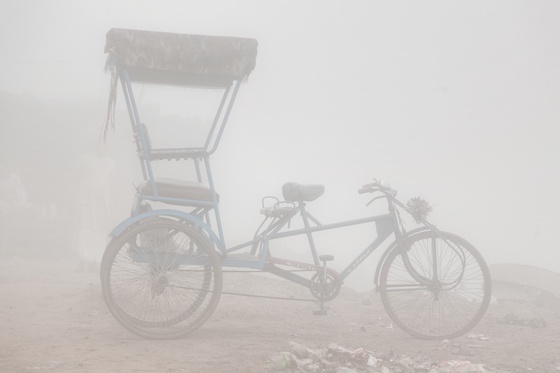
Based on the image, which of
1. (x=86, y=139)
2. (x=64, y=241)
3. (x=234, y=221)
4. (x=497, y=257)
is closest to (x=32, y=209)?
(x=64, y=241)

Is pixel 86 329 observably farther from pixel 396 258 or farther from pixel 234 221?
pixel 234 221

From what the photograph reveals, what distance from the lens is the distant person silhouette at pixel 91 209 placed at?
40.7 ft

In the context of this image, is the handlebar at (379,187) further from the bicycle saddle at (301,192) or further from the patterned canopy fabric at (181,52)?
the patterned canopy fabric at (181,52)

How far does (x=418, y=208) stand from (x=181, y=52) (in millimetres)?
2587

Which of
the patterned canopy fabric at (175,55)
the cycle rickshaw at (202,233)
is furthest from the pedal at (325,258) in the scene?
the patterned canopy fabric at (175,55)

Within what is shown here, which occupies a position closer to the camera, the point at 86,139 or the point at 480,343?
the point at 480,343

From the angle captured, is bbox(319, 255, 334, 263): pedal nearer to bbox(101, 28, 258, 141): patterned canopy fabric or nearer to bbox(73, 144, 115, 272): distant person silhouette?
bbox(101, 28, 258, 141): patterned canopy fabric

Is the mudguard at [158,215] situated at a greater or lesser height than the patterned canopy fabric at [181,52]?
lesser

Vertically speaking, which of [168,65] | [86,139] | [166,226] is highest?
[86,139]

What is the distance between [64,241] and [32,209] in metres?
1.17

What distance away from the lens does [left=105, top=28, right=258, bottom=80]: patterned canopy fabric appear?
15.7ft

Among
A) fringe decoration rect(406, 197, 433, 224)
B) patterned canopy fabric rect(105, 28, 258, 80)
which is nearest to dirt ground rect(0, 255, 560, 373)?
fringe decoration rect(406, 197, 433, 224)

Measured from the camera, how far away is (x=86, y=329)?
5246mm

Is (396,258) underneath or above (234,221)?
underneath
